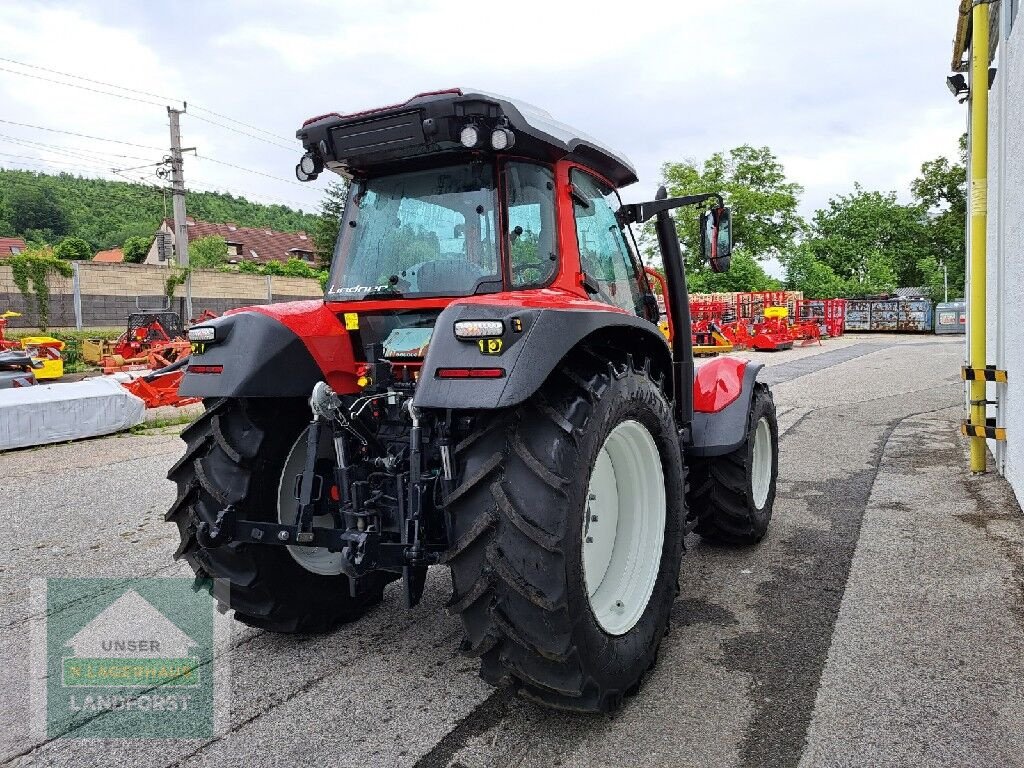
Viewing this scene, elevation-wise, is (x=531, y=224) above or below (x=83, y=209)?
below

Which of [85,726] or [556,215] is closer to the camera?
[85,726]

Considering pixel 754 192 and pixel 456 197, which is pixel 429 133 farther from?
pixel 754 192

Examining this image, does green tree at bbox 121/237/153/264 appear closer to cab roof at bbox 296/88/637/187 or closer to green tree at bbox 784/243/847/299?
green tree at bbox 784/243/847/299

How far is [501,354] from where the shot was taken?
7.72ft

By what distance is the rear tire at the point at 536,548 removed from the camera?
2342mm

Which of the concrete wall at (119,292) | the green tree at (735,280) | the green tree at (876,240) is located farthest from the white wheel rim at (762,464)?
the green tree at (876,240)

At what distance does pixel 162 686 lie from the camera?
2.96 metres

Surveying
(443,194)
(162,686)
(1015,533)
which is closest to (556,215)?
(443,194)

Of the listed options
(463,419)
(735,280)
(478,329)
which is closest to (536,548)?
(463,419)

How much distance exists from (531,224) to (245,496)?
161 cm

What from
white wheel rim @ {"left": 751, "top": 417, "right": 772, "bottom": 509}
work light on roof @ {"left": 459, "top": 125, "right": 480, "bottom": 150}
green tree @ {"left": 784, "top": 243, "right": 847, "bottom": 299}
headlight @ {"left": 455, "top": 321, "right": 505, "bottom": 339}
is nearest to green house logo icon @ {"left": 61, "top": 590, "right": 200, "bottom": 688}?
headlight @ {"left": 455, "top": 321, "right": 505, "bottom": 339}

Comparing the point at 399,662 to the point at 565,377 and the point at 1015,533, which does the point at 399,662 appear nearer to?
the point at 565,377

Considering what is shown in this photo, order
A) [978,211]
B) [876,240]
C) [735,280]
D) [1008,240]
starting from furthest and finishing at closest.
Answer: [876,240] → [735,280] → [978,211] → [1008,240]

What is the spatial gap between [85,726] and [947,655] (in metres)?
3.38
